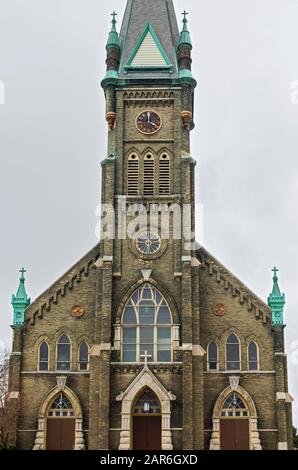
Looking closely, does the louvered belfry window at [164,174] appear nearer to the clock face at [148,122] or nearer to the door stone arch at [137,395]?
the clock face at [148,122]

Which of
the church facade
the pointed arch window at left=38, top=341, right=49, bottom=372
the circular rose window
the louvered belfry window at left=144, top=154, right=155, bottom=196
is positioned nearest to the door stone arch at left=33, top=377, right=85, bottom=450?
the church facade

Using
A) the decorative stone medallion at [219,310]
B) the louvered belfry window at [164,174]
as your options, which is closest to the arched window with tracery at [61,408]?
the decorative stone medallion at [219,310]

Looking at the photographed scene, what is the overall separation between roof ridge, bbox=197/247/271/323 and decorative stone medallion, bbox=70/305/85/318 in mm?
7186

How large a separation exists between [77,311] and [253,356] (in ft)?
32.6

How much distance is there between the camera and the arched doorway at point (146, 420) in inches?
1654

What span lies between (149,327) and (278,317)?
7090mm

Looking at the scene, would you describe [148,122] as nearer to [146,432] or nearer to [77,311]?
[77,311]

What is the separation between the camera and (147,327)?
4338cm

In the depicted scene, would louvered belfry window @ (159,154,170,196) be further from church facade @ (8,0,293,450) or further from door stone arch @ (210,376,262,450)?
door stone arch @ (210,376,262,450)

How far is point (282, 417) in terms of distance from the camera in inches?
1668
